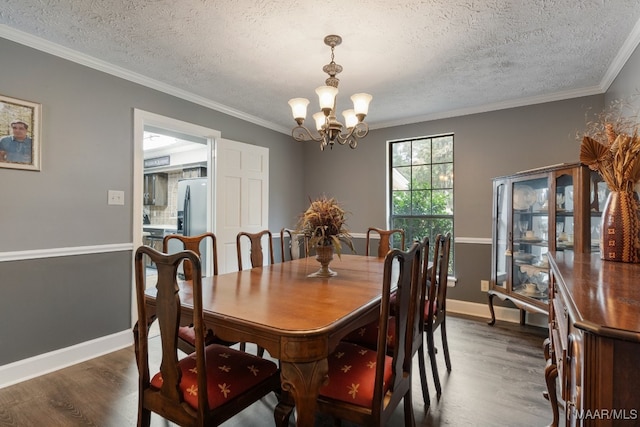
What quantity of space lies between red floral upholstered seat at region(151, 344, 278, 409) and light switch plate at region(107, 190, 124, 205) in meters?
1.85

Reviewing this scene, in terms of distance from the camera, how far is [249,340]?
122 cm

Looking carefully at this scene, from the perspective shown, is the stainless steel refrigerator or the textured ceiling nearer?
the textured ceiling

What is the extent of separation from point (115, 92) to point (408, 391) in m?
3.14

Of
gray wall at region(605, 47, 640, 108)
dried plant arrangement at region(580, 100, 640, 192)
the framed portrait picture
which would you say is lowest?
dried plant arrangement at region(580, 100, 640, 192)

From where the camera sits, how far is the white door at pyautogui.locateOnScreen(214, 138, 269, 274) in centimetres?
359

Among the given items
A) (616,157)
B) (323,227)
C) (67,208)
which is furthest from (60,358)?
(616,157)

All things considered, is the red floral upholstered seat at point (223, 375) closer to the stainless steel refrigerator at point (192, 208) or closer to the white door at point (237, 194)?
the white door at point (237, 194)

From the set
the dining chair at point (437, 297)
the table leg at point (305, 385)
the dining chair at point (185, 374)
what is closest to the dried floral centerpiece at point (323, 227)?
the dining chair at point (437, 297)

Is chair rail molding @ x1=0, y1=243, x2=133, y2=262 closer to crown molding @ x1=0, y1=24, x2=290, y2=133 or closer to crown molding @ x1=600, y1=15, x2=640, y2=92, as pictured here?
crown molding @ x1=0, y1=24, x2=290, y2=133

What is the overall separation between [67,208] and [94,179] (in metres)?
0.30

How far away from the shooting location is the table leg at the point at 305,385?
1.13 metres

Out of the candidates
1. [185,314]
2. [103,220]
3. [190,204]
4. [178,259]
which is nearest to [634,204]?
[178,259]

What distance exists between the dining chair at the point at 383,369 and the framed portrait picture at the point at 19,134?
2500 mm

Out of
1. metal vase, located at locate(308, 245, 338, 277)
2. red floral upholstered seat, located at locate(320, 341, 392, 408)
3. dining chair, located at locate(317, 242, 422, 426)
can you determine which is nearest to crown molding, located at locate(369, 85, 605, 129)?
metal vase, located at locate(308, 245, 338, 277)
